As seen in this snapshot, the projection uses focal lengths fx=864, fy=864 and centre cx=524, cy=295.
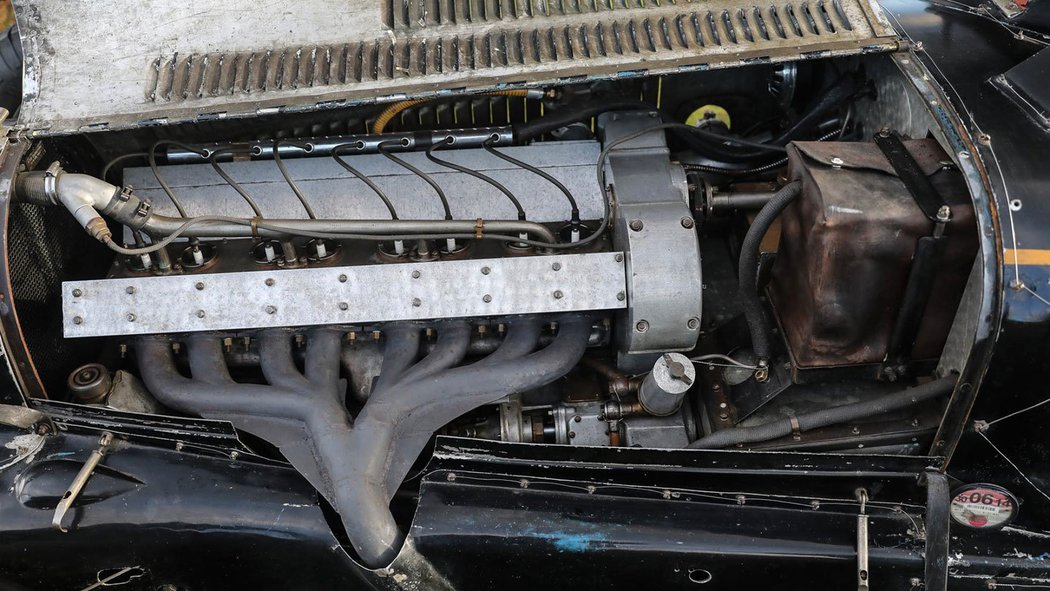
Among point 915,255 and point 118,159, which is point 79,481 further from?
point 915,255

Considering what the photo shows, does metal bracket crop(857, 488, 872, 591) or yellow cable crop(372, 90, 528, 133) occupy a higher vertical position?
yellow cable crop(372, 90, 528, 133)

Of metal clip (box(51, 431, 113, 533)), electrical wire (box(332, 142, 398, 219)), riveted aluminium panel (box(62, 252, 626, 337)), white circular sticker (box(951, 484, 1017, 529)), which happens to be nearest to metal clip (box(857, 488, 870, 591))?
white circular sticker (box(951, 484, 1017, 529))

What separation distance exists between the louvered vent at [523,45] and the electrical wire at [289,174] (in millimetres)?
253

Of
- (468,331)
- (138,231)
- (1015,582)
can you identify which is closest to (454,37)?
(468,331)

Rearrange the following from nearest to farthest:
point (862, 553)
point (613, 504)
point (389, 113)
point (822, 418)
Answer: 1. point (862, 553)
2. point (613, 504)
3. point (822, 418)
4. point (389, 113)

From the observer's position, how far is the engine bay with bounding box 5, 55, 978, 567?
7.59 feet

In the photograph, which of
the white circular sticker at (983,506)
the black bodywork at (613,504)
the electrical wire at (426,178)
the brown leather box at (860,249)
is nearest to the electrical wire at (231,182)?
the electrical wire at (426,178)

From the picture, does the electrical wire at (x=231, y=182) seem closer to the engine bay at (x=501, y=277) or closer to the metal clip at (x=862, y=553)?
the engine bay at (x=501, y=277)

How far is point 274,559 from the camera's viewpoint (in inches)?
90.3

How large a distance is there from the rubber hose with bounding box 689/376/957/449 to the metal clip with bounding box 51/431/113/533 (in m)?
1.63

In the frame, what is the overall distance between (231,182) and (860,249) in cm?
185

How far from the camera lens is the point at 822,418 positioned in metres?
2.43

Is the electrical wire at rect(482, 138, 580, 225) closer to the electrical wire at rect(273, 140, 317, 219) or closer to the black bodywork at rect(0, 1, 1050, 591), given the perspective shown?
the electrical wire at rect(273, 140, 317, 219)

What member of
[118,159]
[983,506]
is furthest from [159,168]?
[983,506]
